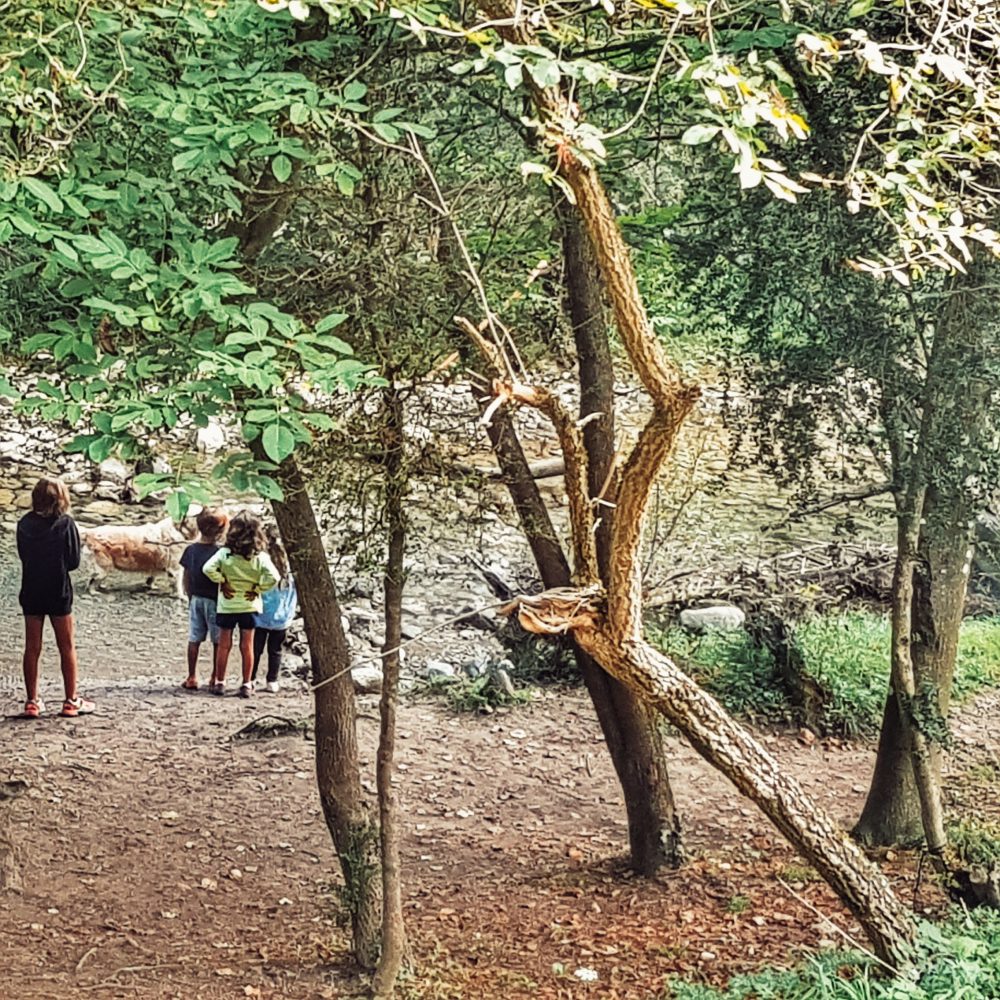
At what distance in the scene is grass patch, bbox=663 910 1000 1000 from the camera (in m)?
4.11

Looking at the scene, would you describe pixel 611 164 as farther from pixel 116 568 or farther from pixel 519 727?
pixel 116 568

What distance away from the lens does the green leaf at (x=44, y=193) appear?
11.1 ft

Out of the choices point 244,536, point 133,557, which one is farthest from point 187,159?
point 133,557

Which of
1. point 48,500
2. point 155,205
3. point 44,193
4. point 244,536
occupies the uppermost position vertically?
point 155,205

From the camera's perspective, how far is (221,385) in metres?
3.65

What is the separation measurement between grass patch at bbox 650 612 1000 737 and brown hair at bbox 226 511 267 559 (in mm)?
2912

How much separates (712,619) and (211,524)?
384 centimetres

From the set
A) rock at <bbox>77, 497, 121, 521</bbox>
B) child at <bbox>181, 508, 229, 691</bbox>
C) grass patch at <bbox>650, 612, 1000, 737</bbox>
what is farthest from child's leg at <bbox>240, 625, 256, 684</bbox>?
rock at <bbox>77, 497, 121, 521</bbox>

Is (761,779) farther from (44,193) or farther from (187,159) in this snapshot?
(44,193)

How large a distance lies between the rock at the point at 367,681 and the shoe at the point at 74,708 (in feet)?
6.02

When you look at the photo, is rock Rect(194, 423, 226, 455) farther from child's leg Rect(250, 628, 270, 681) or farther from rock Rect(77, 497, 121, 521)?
rock Rect(77, 497, 121, 521)

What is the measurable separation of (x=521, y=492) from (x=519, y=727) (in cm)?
341

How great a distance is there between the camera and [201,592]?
9375mm

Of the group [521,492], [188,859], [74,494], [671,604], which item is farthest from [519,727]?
[74,494]
